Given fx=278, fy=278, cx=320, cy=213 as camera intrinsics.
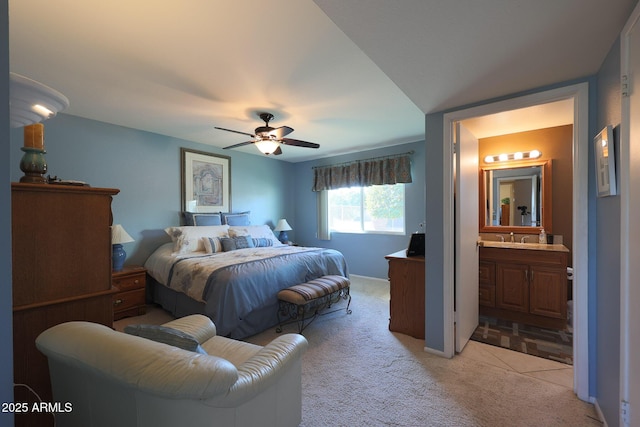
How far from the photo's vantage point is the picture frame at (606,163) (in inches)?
53.6

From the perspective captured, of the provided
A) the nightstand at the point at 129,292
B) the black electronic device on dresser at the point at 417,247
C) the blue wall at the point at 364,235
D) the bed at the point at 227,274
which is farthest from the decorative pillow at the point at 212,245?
the black electronic device on dresser at the point at 417,247

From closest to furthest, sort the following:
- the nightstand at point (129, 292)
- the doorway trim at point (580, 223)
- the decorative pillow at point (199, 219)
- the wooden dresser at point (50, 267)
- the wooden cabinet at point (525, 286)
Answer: the wooden dresser at point (50, 267) < the doorway trim at point (580, 223) < the wooden cabinet at point (525, 286) < the nightstand at point (129, 292) < the decorative pillow at point (199, 219)

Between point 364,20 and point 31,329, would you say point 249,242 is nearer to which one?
point 31,329

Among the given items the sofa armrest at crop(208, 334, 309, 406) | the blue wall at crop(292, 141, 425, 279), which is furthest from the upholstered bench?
the blue wall at crop(292, 141, 425, 279)

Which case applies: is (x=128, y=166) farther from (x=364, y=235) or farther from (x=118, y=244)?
(x=364, y=235)

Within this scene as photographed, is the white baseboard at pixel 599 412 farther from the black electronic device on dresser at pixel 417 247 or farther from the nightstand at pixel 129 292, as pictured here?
the nightstand at pixel 129 292

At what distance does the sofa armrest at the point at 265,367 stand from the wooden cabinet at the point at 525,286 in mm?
2607

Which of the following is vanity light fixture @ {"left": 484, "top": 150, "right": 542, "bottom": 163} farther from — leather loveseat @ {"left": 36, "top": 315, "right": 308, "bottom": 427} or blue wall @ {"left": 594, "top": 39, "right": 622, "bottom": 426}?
leather loveseat @ {"left": 36, "top": 315, "right": 308, "bottom": 427}

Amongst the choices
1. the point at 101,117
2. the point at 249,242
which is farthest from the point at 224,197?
the point at 101,117

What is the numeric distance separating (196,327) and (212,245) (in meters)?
2.22

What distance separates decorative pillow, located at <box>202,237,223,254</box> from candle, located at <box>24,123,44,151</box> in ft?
8.05

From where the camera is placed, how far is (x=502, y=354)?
2.38 m

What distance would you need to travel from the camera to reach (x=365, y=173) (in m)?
5.02

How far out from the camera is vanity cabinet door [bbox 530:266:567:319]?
2770 millimetres
